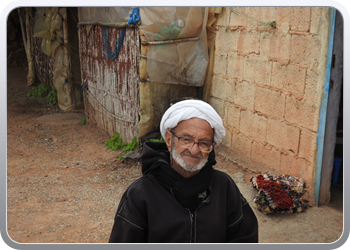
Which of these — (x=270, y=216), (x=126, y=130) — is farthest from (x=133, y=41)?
(x=270, y=216)

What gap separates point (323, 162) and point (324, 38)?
1225 millimetres

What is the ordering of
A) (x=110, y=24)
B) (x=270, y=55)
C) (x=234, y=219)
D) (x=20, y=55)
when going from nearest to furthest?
(x=234, y=219)
(x=270, y=55)
(x=110, y=24)
(x=20, y=55)

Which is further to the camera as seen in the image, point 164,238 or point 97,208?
point 97,208

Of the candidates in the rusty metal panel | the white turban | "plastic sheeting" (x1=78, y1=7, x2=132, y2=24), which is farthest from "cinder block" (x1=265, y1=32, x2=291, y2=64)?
the white turban

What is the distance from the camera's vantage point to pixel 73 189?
Result: 4809 millimetres

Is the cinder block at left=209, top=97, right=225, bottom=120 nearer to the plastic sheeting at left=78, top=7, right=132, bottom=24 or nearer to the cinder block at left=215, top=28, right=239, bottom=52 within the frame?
the cinder block at left=215, top=28, right=239, bottom=52

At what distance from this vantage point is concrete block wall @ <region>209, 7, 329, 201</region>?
3838mm

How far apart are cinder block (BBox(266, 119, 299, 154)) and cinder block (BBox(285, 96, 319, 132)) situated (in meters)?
0.11

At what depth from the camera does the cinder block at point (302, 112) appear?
3.81 meters

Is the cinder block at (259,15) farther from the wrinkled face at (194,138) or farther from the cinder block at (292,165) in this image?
the wrinkled face at (194,138)

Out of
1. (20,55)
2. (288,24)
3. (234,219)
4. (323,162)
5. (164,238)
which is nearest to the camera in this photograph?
(164,238)

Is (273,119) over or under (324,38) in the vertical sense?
under

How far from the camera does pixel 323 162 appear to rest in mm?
3830

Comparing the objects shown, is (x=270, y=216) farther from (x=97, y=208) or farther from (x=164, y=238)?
(x=164, y=238)
